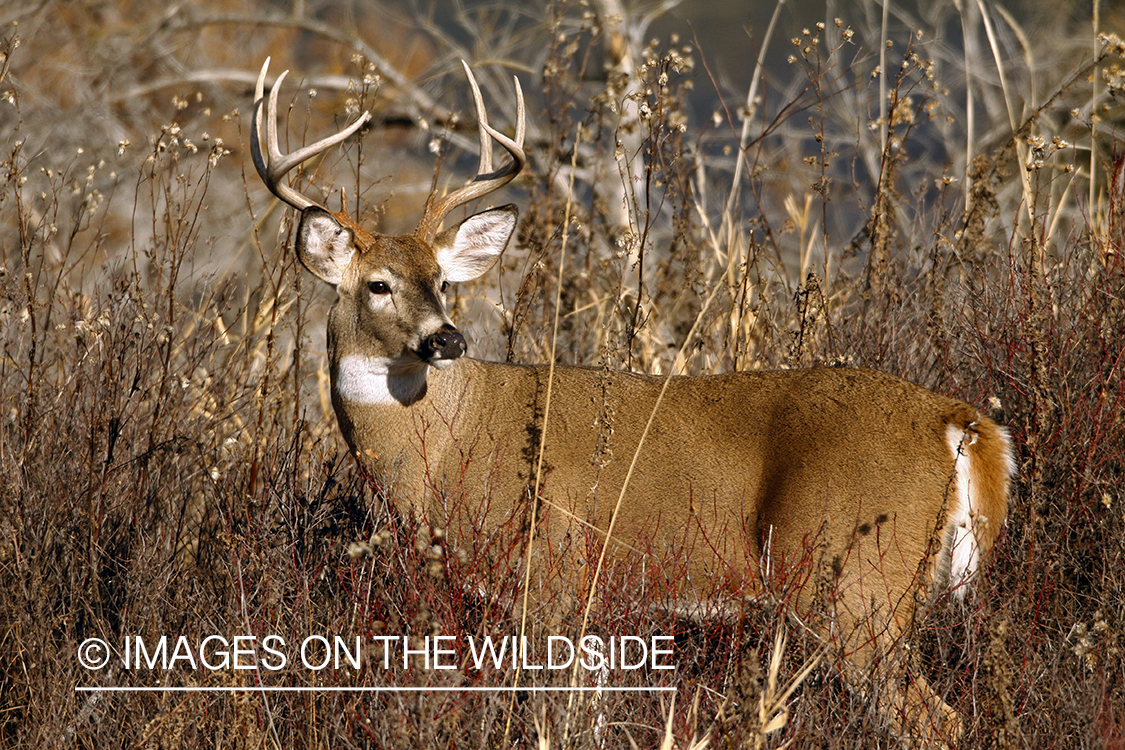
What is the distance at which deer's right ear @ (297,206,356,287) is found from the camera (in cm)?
385

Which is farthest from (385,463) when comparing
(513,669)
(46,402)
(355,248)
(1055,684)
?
(1055,684)

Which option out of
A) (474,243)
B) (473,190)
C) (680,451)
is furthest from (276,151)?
(680,451)

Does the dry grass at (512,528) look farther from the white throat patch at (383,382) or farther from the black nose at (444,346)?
the black nose at (444,346)

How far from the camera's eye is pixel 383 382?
12.6 feet

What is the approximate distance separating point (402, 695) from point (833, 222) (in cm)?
753

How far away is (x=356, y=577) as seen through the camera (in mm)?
3436

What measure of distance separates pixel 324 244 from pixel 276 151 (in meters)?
0.35

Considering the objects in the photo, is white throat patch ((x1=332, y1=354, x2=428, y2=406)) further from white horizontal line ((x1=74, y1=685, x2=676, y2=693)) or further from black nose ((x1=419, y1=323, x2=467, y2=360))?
white horizontal line ((x1=74, y1=685, x2=676, y2=693))

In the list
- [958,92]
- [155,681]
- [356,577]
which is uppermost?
[958,92]

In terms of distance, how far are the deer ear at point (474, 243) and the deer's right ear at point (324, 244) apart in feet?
1.23

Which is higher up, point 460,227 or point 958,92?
point 958,92

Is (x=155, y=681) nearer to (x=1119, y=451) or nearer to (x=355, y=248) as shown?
(x=355, y=248)

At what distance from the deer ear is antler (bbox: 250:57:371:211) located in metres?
0.57

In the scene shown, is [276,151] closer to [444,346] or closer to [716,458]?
[444,346]
